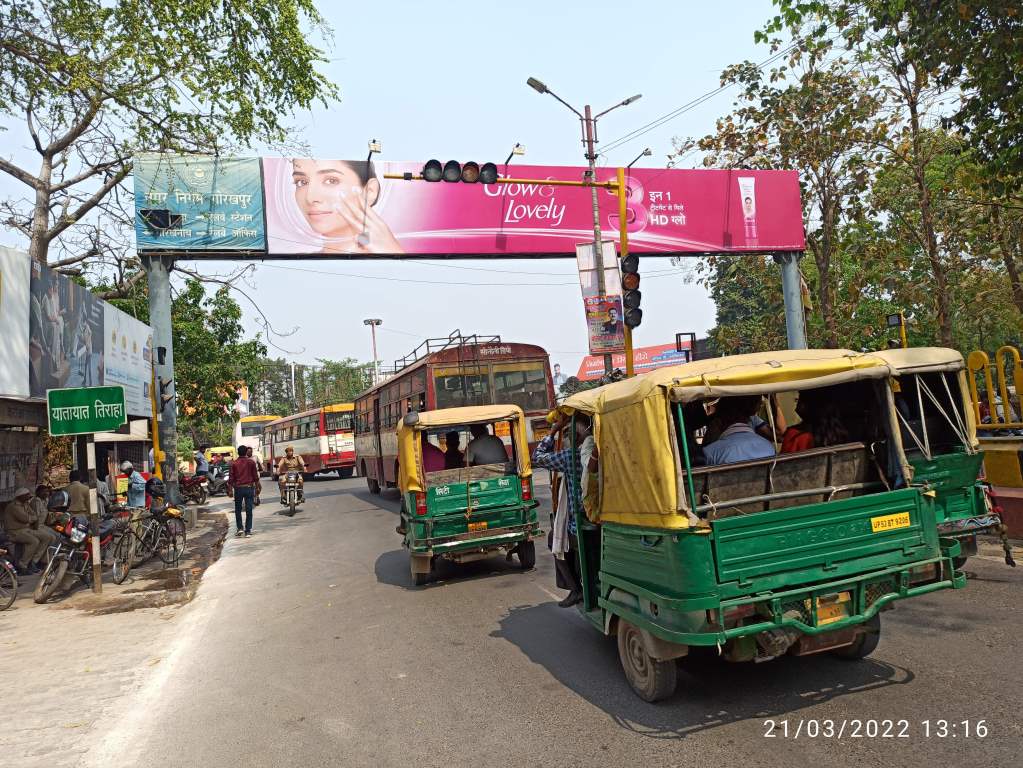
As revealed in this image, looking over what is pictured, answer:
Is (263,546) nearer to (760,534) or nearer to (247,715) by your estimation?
(247,715)

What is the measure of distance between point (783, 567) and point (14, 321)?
10.5 metres

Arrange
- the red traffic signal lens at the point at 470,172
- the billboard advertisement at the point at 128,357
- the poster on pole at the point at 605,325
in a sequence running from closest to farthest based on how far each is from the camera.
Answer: the red traffic signal lens at the point at 470,172 < the poster on pole at the point at 605,325 < the billboard advertisement at the point at 128,357

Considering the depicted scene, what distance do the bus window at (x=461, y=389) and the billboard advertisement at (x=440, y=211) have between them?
4.43 meters

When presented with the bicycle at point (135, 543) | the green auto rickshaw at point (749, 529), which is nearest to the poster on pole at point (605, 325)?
the bicycle at point (135, 543)

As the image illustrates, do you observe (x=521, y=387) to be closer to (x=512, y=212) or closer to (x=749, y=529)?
(x=512, y=212)

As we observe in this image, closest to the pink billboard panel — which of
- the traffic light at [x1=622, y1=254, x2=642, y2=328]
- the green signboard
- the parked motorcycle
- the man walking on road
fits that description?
the traffic light at [x1=622, y1=254, x2=642, y2=328]

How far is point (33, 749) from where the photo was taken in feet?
16.7

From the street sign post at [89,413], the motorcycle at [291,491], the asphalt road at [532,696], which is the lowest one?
the asphalt road at [532,696]

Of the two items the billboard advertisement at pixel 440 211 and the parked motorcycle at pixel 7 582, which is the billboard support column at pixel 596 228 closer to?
the billboard advertisement at pixel 440 211

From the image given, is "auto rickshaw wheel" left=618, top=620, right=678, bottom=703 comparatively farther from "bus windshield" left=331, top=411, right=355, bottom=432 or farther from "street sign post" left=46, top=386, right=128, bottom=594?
"bus windshield" left=331, top=411, right=355, bottom=432

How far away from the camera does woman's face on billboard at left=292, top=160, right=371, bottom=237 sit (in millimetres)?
19516

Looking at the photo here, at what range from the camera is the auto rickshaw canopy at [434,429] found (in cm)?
955

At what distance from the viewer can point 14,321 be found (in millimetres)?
10414

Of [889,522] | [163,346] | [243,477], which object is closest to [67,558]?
[243,477]
